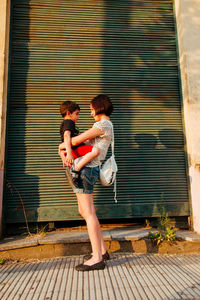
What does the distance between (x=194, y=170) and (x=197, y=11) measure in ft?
9.95

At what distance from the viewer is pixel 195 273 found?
256 centimetres

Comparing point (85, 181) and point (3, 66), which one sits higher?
point (3, 66)

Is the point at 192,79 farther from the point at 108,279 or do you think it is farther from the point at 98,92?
the point at 108,279

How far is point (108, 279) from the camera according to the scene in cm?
237

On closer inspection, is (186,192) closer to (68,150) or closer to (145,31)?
(68,150)

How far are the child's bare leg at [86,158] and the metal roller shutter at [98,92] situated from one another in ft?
4.18

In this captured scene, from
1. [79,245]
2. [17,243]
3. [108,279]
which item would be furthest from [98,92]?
[108,279]

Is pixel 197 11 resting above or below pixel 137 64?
above

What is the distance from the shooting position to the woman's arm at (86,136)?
265cm

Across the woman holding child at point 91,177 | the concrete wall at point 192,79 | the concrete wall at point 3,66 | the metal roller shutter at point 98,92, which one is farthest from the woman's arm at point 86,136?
the concrete wall at point 192,79

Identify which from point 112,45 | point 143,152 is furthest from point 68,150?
point 112,45

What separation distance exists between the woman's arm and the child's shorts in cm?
9

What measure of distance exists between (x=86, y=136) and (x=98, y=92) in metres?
1.72

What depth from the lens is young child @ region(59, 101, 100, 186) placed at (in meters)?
2.62
